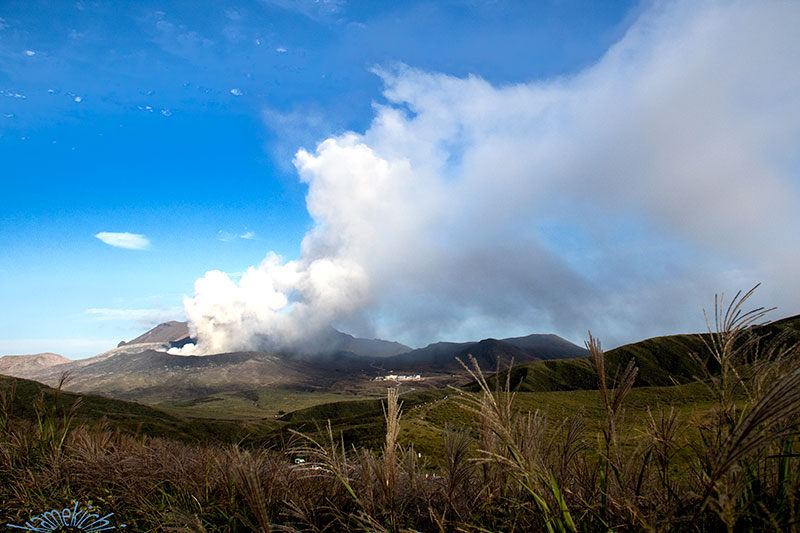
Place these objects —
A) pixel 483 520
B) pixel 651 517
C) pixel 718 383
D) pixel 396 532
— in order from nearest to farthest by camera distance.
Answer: pixel 651 517 → pixel 718 383 → pixel 396 532 → pixel 483 520

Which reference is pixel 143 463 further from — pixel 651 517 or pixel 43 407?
pixel 651 517

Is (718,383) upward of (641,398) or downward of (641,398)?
upward

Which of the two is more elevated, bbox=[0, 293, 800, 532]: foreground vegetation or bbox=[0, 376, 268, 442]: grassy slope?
bbox=[0, 293, 800, 532]: foreground vegetation

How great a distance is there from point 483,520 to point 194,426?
115510mm

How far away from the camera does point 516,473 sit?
240cm

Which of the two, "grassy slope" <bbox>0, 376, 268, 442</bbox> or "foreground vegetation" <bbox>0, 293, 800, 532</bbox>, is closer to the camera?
"foreground vegetation" <bbox>0, 293, 800, 532</bbox>

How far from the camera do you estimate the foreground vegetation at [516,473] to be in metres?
1.89

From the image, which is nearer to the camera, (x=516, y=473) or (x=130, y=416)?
Answer: (x=516, y=473)

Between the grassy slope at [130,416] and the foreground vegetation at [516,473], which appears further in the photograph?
the grassy slope at [130,416]

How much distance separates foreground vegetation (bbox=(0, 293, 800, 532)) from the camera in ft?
6.19

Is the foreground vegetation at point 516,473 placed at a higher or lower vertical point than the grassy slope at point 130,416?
higher

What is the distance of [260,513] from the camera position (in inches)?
96.7

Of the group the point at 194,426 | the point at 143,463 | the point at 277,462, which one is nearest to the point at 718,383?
the point at 277,462

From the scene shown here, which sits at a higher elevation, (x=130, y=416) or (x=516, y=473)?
(x=516, y=473)
